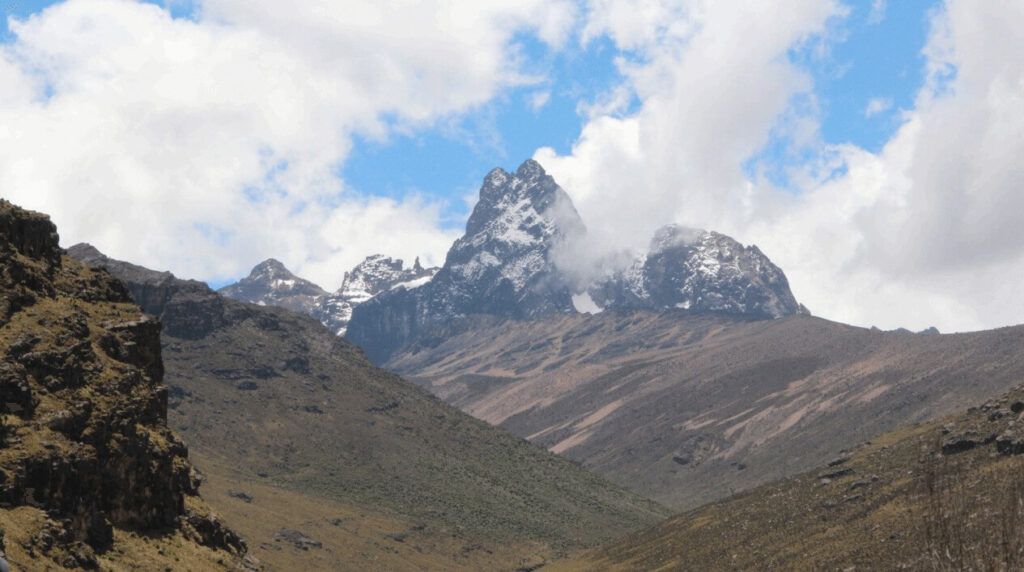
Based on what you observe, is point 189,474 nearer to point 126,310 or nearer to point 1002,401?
point 126,310

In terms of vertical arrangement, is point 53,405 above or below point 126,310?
below

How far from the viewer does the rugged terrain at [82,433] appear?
4531 centimetres

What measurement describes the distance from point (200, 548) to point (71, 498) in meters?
11.2

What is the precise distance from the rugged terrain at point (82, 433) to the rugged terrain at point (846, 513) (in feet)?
190

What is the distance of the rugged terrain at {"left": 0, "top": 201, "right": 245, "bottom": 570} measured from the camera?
45312mm

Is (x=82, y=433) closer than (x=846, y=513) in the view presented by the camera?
Yes

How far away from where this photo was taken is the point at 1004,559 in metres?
37.2

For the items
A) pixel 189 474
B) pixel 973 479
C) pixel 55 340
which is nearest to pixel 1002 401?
pixel 973 479

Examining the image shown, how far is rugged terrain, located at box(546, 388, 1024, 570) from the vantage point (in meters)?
110

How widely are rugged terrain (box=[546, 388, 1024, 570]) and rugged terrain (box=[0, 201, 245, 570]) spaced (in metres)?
57.8

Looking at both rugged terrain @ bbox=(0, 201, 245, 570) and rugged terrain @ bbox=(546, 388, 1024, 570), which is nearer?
rugged terrain @ bbox=(0, 201, 245, 570)

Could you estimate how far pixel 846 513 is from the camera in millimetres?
134250

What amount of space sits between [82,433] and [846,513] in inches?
4158

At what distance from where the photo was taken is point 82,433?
167 feet
